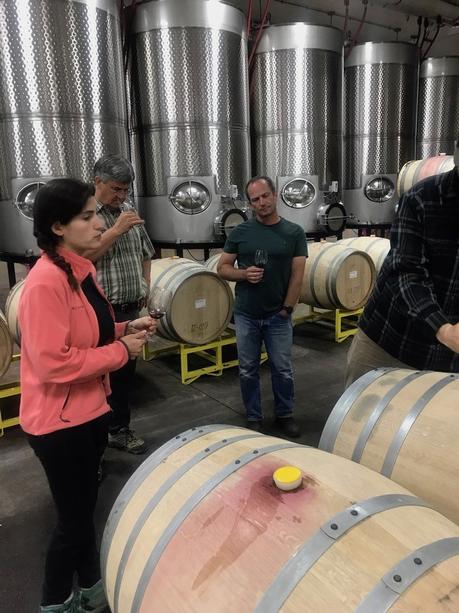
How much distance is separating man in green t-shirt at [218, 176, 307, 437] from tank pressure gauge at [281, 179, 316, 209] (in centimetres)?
295

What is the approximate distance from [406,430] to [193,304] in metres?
3.04

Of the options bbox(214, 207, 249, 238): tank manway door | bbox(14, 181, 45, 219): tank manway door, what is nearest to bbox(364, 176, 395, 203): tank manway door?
bbox(214, 207, 249, 238): tank manway door

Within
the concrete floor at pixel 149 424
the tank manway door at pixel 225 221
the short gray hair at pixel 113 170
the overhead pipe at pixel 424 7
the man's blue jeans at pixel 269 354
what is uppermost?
the overhead pipe at pixel 424 7

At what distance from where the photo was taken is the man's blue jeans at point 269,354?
3.60 metres

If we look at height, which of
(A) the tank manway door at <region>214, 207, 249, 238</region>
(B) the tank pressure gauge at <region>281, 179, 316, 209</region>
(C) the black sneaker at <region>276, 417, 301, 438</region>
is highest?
(B) the tank pressure gauge at <region>281, 179, 316, 209</region>

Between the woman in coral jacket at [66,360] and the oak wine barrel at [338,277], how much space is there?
3.94 metres

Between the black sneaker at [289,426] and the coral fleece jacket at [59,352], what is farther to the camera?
the black sneaker at [289,426]

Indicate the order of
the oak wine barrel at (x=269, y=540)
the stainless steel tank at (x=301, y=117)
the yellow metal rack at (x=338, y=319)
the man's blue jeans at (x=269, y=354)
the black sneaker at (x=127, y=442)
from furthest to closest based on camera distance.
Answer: the stainless steel tank at (x=301, y=117), the yellow metal rack at (x=338, y=319), the man's blue jeans at (x=269, y=354), the black sneaker at (x=127, y=442), the oak wine barrel at (x=269, y=540)

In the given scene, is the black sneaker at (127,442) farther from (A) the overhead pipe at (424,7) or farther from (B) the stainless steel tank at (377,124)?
(A) the overhead pipe at (424,7)

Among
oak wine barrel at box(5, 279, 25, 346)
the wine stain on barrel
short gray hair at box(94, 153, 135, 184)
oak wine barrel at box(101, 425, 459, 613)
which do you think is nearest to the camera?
oak wine barrel at box(101, 425, 459, 613)

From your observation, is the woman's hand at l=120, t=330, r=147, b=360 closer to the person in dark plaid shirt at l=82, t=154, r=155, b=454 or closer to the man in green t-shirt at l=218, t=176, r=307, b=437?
the person in dark plaid shirt at l=82, t=154, r=155, b=454

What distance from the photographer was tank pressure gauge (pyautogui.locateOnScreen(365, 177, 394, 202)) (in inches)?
292

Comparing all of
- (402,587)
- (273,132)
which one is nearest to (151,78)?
(273,132)

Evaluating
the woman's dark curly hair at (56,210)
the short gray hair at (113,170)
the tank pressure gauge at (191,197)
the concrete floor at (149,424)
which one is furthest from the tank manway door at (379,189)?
the woman's dark curly hair at (56,210)
